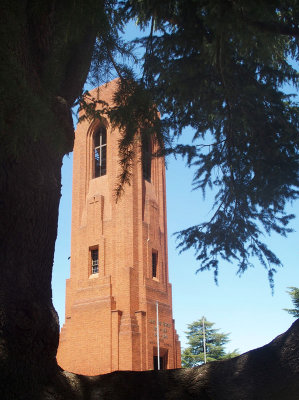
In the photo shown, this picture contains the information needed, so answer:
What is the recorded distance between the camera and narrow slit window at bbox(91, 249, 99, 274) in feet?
95.9

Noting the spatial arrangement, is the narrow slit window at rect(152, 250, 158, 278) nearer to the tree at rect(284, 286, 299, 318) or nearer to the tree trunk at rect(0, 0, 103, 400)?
the tree at rect(284, 286, 299, 318)

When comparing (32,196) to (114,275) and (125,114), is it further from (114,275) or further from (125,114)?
(114,275)

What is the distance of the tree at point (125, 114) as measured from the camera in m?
3.02

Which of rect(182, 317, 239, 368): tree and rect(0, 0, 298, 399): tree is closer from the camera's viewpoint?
rect(0, 0, 298, 399): tree

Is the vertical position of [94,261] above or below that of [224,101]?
above

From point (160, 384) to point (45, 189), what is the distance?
1607 mm

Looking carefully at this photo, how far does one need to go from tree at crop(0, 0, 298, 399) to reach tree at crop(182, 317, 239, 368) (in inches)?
1425

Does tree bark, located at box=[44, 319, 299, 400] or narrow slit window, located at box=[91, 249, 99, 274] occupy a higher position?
narrow slit window, located at box=[91, 249, 99, 274]

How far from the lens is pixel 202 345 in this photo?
137 ft

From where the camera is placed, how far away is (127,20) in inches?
199

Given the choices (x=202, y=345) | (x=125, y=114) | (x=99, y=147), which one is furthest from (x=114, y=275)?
(x=125, y=114)

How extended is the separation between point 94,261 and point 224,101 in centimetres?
2459

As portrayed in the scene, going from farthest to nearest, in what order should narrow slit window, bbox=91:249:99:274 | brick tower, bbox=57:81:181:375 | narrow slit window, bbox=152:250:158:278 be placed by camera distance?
narrow slit window, bbox=152:250:158:278 < narrow slit window, bbox=91:249:99:274 < brick tower, bbox=57:81:181:375

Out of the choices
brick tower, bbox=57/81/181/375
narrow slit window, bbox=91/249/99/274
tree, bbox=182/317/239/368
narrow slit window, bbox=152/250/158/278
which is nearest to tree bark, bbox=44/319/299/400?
brick tower, bbox=57/81/181/375
